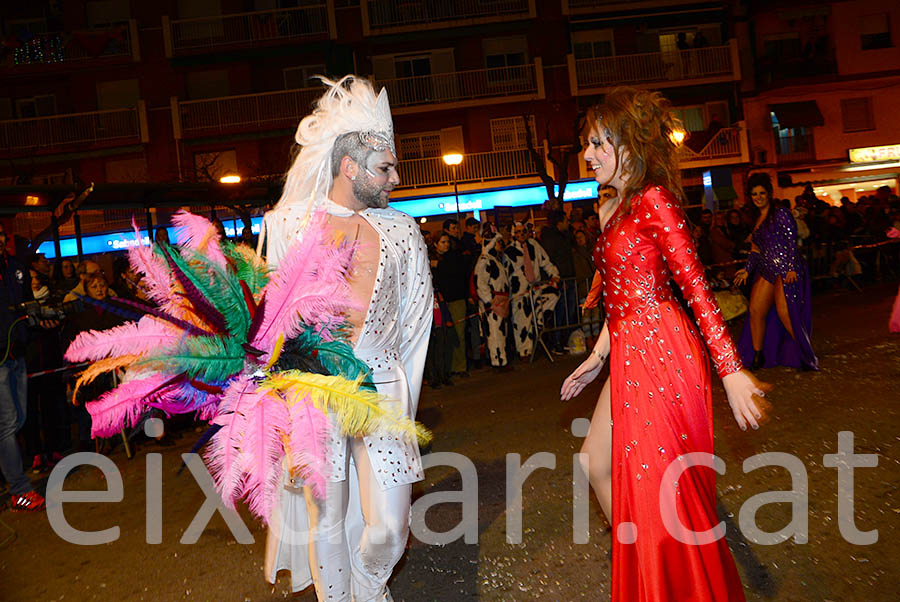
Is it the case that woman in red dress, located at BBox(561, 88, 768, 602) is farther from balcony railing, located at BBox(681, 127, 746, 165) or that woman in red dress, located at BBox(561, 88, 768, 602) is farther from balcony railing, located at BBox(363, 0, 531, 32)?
balcony railing, located at BBox(681, 127, 746, 165)

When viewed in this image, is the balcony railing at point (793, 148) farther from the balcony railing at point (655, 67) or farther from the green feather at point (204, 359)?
the green feather at point (204, 359)

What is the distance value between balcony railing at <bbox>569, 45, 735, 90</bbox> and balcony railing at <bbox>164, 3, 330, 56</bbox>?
971cm

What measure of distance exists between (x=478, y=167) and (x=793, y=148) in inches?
550

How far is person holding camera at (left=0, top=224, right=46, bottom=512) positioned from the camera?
6.26 m

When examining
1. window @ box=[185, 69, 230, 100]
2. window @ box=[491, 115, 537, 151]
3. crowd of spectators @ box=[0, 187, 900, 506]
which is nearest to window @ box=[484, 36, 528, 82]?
window @ box=[491, 115, 537, 151]

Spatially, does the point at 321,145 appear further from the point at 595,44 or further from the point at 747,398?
the point at 595,44

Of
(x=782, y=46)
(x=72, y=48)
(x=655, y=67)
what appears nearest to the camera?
(x=72, y=48)

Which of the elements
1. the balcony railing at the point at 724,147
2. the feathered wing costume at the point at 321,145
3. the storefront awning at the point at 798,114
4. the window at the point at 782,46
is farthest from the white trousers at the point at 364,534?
the window at the point at 782,46

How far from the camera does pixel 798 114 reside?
32.5 m

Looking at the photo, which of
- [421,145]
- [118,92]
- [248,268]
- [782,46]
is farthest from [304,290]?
[782,46]

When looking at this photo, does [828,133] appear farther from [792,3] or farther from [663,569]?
Answer: [663,569]

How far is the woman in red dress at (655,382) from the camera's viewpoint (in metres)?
2.94

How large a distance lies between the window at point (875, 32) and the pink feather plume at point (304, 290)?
36.8 m

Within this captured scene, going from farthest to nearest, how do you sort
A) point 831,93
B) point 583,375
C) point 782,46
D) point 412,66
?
point 782,46, point 831,93, point 412,66, point 583,375
